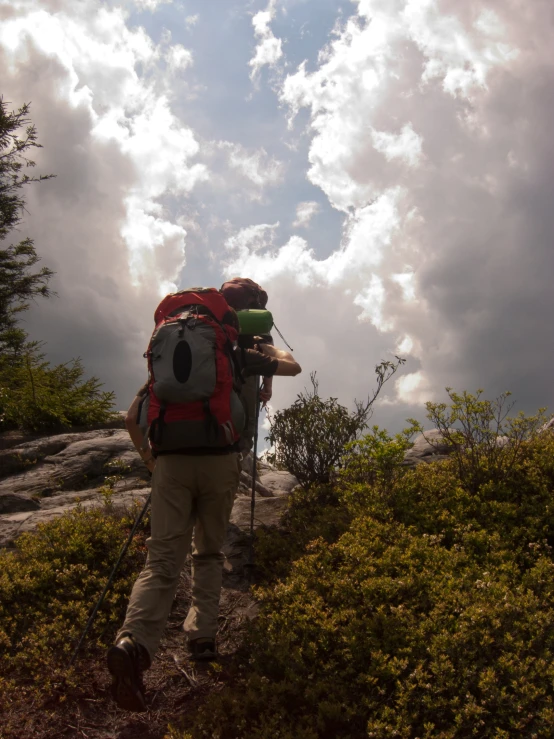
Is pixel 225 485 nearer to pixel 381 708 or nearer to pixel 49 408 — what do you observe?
pixel 381 708

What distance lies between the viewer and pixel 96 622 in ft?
15.9

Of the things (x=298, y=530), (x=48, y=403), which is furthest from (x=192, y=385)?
(x=48, y=403)

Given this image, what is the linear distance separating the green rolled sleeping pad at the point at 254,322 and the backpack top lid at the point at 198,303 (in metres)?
0.59

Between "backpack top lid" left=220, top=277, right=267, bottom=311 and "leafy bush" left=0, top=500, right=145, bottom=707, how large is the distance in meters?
2.67

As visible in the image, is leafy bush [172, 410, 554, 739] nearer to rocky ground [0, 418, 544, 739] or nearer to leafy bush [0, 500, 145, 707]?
rocky ground [0, 418, 544, 739]

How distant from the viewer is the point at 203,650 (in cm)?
427

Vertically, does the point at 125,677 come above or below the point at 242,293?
below

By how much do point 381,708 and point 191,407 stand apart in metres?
2.19

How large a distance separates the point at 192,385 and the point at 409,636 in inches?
88.7

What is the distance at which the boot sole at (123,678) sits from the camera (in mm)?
3264

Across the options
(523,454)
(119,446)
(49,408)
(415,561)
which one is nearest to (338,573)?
(415,561)

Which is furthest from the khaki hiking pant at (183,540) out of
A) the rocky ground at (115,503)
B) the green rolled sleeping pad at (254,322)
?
the green rolled sleeping pad at (254,322)

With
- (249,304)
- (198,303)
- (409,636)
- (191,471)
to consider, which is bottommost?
(409,636)

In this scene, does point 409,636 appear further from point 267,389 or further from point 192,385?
point 267,389
